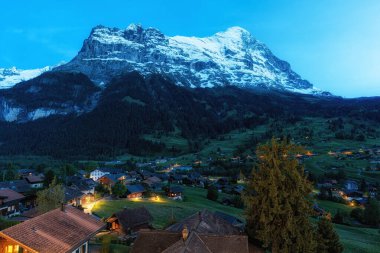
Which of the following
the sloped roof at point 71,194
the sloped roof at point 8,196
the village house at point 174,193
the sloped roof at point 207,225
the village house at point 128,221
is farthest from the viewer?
the village house at point 174,193

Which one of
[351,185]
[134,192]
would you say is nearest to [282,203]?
[134,192]

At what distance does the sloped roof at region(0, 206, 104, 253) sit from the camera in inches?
1061

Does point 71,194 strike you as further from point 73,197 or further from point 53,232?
point 53,232

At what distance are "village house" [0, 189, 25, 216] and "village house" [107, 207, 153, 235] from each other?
37.5 meters

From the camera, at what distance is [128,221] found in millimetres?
65125

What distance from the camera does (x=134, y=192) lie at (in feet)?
362

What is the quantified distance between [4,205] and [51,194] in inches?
1506

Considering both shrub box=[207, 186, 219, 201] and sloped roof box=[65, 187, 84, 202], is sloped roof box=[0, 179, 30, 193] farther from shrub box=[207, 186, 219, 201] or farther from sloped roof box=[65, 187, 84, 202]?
shrub box=[207, 186, 219, 201]

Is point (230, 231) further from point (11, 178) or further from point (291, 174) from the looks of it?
point (11, 178)

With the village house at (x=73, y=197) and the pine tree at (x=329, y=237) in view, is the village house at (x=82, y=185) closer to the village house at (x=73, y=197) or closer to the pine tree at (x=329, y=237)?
the village house at (x=73, y=197)

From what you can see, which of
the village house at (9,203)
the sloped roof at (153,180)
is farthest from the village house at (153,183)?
the village house at (9,203)

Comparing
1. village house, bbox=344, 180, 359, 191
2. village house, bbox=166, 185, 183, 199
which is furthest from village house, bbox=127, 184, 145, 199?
village house, bbox=344, 180, 359, 191

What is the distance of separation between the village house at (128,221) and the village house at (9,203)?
123 feet

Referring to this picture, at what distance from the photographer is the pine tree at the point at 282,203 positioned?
35.7m
